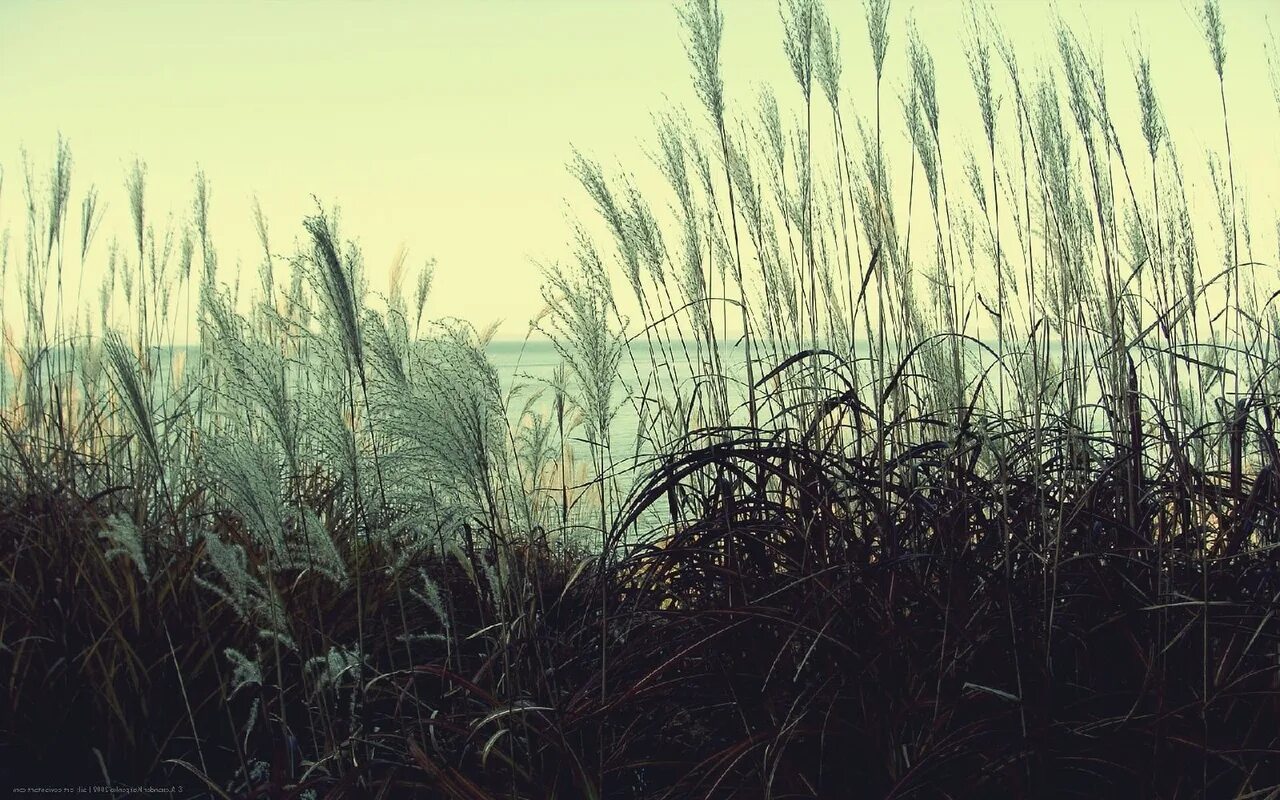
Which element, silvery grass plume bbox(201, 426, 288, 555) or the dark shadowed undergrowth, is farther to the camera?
the dark shadowed undergrowth

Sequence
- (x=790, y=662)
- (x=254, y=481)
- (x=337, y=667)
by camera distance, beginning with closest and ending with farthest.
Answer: (x=254, y=481) → (x=337, y=667) → (x=790, y=662)

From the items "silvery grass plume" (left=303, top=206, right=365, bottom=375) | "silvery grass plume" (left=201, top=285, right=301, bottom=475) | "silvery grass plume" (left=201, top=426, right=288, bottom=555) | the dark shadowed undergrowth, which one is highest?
"silvery grass plume" (left=303, top=206, right=365, bottom=375)

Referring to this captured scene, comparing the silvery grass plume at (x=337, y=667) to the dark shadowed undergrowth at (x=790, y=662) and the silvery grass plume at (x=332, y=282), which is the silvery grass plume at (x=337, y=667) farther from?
the silvery grass plume at (x=332, y=282)

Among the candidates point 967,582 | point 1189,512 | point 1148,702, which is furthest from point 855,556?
point 1189,512

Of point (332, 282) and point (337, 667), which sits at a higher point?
point (332, 282)

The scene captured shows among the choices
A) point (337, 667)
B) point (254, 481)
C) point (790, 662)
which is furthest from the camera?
point (790, 662)

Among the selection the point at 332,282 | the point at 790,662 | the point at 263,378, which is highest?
the point at 332,282

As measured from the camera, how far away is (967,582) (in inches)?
79.1

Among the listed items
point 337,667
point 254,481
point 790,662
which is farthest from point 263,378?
point 790,662

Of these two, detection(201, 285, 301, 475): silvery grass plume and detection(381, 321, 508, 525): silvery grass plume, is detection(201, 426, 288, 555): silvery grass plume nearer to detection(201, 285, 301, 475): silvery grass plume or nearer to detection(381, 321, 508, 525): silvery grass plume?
detection(201, 285, 301, 475): silvery grass plume

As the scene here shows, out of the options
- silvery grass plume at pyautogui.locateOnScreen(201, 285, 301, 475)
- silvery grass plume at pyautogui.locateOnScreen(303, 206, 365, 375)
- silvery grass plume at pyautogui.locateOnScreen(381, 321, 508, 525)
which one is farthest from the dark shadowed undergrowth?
silvery grass plume at pyautogui.locateOnScreen(303, 206, 365, 375)

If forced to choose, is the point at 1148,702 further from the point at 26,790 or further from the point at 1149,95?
the point at 26,790

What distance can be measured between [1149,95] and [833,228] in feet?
2.86

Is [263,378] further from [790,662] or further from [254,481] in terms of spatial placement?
[790,662]
